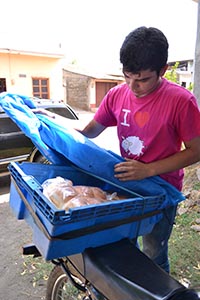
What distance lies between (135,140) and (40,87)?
1453cm

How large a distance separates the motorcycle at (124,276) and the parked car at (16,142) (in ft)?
13.0

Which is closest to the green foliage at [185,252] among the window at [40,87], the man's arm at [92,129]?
the man's arm at [92,129]

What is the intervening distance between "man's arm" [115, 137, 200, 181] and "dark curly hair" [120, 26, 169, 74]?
1.31ft

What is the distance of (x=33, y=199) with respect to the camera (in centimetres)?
118

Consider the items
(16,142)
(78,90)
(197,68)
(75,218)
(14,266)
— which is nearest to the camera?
(75,218)

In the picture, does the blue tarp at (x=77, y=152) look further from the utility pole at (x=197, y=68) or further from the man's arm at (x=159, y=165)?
the utility pole at (x=197, y=68)

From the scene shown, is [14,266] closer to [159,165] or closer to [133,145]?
[133,145]

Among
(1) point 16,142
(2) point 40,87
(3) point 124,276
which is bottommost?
(1) point 16,142

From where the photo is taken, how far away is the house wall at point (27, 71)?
1366 centimetres

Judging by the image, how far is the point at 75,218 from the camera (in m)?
1.04

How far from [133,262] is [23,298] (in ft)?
4.88

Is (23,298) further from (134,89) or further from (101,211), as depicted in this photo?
(134,89)

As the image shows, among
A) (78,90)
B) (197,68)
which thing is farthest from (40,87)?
(197,68)

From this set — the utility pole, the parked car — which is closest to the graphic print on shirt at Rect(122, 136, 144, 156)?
the utility pole
